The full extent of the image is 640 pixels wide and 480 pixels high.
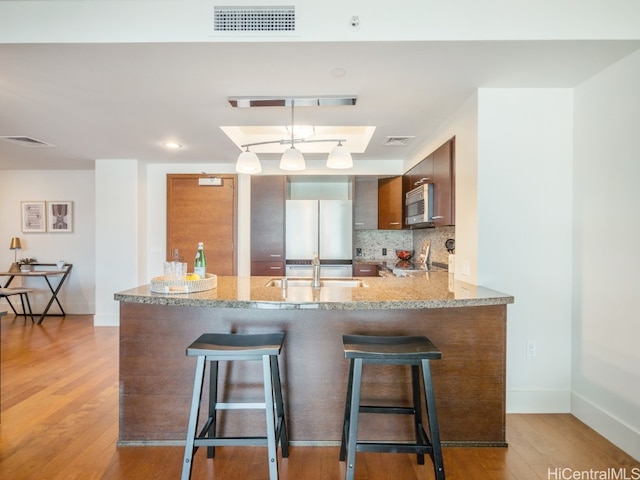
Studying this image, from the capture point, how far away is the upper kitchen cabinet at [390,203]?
418 centimetres

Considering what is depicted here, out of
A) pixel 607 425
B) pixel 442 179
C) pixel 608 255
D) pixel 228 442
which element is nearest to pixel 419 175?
pixel 442 179

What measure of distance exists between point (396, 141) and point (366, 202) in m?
1.01

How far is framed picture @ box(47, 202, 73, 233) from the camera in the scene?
16.9 feet

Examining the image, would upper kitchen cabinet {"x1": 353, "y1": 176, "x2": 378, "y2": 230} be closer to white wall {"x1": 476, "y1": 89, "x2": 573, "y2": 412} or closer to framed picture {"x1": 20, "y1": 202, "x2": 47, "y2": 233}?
white wall {"x1": 476, "y1": 89, "x2": 573, "y2": 412}

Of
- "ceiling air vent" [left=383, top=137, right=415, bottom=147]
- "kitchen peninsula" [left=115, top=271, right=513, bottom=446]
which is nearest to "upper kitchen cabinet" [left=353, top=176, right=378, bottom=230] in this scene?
"ceiling air vent" [left=383, top=137, right=415, bottom=147]

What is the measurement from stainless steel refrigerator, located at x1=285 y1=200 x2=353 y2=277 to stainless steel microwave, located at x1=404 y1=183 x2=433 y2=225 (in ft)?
2.79

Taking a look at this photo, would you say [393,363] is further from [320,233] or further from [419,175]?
[320,233]

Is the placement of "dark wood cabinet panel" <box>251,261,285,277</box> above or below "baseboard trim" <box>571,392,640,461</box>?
above

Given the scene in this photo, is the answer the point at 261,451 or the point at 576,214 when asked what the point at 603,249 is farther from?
the point at 261,451

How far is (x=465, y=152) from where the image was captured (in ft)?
8.04

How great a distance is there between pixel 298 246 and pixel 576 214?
285 centimetres

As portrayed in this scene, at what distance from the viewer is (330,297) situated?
5.69 feet

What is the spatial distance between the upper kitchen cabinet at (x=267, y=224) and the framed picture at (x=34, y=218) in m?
3.56

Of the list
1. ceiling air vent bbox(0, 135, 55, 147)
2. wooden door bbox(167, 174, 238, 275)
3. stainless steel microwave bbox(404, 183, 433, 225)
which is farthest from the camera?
wooden door bbox(167, 174, 238, 275)
